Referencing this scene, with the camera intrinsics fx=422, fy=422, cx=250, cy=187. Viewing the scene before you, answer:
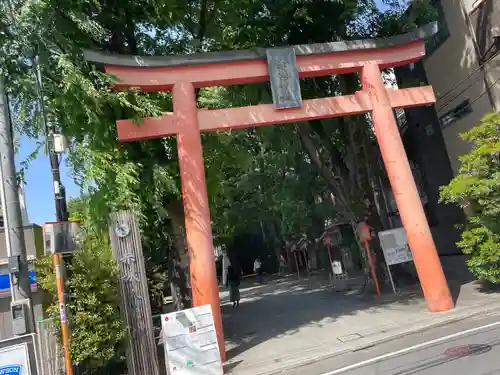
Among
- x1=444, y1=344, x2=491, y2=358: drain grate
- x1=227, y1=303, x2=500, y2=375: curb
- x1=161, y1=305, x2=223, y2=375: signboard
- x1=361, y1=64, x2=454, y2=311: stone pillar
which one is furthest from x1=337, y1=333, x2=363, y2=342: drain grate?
x1=161, y1=305, x2=223, y2=375: signboard

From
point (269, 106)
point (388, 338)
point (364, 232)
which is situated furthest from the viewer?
point (364, 232)

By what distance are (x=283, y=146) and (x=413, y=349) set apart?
1056cm

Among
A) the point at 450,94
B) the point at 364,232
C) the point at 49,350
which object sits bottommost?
the point at 49,350

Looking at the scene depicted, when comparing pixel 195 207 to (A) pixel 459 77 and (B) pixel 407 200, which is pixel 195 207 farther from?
(A) pixel 459 77

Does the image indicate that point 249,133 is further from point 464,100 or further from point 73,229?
point 73,229

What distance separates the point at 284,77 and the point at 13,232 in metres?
6.55

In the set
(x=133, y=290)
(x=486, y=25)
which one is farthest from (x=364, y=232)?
(x=133, y=290)

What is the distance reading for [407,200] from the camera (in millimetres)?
10047

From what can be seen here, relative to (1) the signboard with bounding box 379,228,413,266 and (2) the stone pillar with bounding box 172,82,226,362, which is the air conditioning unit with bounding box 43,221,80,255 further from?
(1) the signboard with bounding box 379,228,413,266

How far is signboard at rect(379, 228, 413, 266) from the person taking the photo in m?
12.5

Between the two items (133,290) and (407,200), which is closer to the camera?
(133,290)

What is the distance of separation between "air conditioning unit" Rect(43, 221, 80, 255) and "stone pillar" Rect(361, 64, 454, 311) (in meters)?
7.26

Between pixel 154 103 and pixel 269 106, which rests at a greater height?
pixel 154 103

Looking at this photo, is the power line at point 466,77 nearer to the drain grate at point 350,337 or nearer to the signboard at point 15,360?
the drain grate at point 350,337
